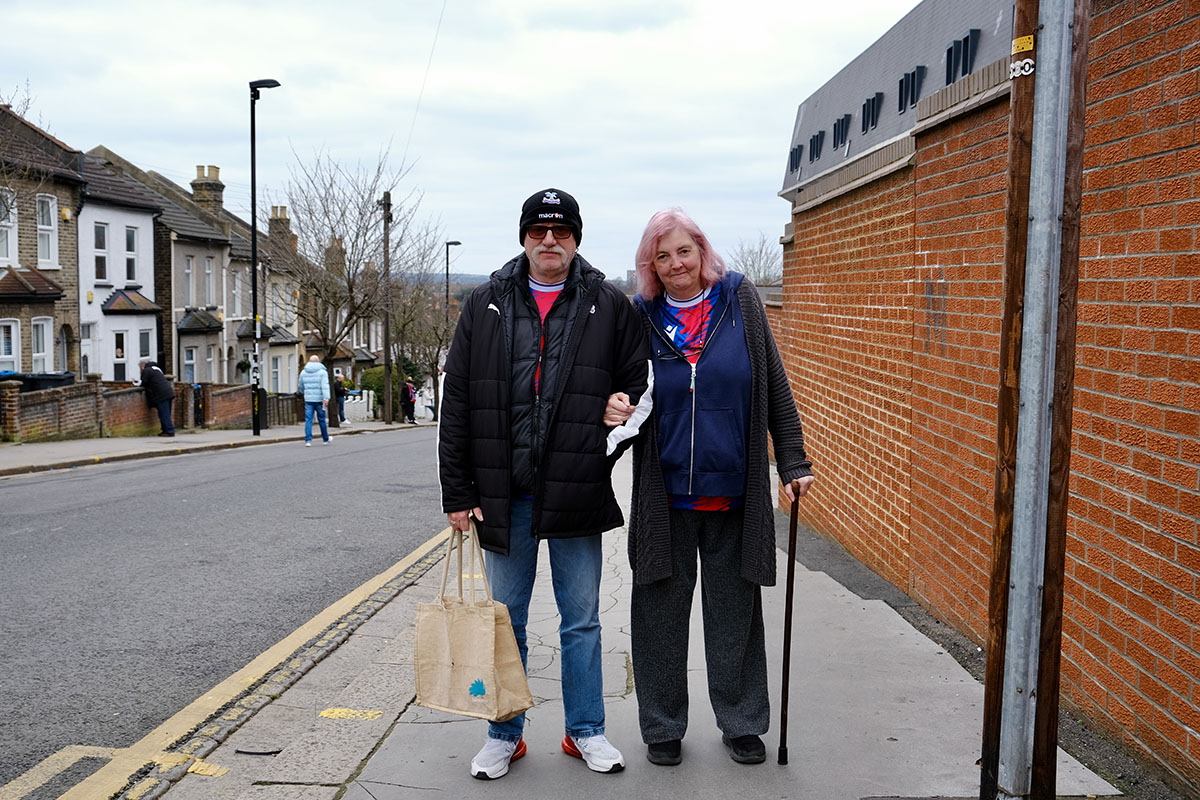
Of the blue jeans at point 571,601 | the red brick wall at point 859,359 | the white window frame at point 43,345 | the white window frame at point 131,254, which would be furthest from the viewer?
the white window frame at point 131,254

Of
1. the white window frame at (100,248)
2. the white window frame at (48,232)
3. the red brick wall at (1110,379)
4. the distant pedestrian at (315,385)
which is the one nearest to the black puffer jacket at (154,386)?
the white window frame at (48,232)

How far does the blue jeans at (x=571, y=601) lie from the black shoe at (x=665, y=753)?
0.67 ft

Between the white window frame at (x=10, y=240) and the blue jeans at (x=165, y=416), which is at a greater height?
the white window frame at (x=10, y=240)

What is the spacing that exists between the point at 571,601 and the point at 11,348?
25608 millimetres

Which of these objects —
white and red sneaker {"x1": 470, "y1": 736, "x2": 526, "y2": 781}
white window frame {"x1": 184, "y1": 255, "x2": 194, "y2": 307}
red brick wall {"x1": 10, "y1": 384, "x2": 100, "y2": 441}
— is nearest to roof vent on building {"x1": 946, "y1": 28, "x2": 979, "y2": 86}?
white and red sneaker {"x1": 470, "y1": 736, "x2": 526, "y2": 781}

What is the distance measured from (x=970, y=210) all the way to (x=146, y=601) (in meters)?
5.42

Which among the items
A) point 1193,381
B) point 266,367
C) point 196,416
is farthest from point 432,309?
point 1193,381

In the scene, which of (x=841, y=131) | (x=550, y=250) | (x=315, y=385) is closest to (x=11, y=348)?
(x=315, y=385)

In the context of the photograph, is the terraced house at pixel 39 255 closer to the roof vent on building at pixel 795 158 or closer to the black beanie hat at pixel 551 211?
the roof vent on building at pixel 795 158

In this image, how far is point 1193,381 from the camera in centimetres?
314

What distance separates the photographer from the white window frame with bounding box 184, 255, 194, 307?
120 ft

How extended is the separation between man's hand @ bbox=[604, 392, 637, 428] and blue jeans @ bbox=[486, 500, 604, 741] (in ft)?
1.41

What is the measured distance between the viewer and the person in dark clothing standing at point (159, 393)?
2528 centimetres

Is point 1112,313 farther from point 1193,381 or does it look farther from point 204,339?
point 204,339
